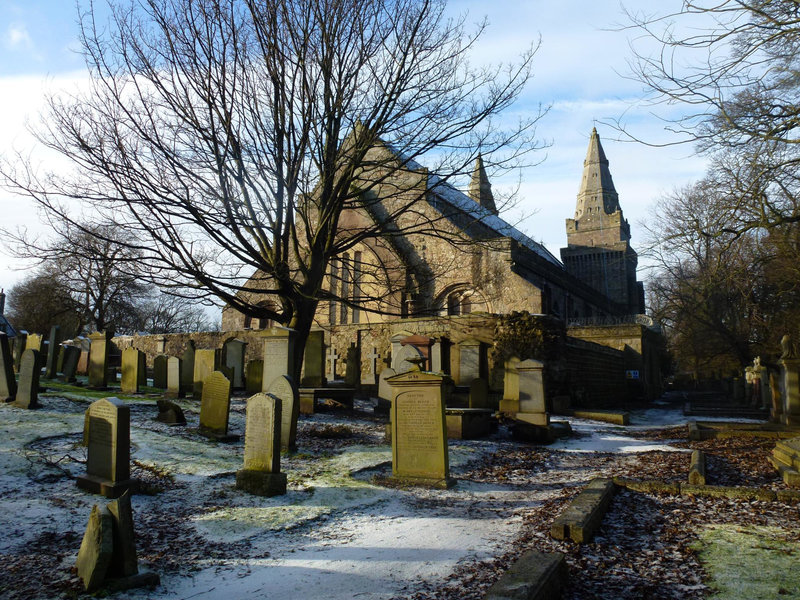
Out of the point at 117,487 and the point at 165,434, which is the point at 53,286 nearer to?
the point at 165,434

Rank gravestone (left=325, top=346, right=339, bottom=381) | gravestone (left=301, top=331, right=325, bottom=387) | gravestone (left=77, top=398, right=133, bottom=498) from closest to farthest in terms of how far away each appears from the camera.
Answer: gravestone (left=77, top=398, right=133, bottom=498) < gravestone (left=301, top=331, right=325, bottom=387) < gravestone (left=325, top=346, right=339, bottom=381)

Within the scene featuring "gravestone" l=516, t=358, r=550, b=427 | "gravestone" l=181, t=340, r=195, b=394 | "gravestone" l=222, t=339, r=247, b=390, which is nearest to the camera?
"gravestone" l=516, t=358, r=550, b=427

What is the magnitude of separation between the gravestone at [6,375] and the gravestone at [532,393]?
9368 mm

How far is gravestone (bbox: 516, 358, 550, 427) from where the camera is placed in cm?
1109

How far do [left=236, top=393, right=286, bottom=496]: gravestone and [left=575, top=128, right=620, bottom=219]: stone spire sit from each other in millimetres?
46314

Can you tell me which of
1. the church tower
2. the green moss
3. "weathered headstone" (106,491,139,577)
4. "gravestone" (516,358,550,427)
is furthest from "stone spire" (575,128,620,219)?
"weathered headstone" (106,491,139,577)

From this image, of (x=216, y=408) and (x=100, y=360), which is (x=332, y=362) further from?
(x=216, y=408)

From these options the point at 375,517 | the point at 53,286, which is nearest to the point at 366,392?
the point at 375,517

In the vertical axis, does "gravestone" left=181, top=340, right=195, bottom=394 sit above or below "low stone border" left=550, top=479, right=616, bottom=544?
above

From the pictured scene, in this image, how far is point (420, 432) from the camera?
703 cm

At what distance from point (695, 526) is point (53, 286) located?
3306 cm

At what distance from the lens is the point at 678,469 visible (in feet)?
24.4

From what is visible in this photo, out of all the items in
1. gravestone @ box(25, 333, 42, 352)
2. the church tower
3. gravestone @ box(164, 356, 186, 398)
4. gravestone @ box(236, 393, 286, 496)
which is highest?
the church tower

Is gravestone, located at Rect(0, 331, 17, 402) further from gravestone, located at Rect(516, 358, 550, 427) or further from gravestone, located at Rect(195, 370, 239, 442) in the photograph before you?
gravestone, located at Rect(516, 358, 550, 427)
